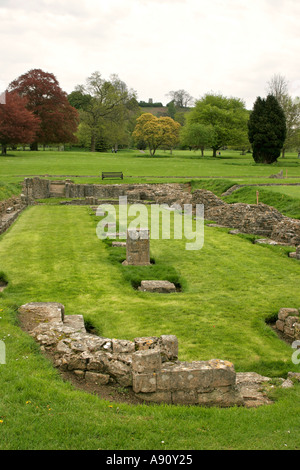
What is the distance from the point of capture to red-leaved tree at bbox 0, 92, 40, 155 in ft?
169

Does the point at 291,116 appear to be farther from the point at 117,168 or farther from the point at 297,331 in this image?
the point at 297,331

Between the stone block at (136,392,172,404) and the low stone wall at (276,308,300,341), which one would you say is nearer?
the stone block at (136,392,172,404)

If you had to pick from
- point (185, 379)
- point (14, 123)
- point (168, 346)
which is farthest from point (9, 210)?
point (14, 123)

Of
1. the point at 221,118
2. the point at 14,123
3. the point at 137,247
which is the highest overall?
the point at 221,118

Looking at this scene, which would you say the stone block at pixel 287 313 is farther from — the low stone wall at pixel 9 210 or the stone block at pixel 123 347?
the low stone wall at pixel 9 210

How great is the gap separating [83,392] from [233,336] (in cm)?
459

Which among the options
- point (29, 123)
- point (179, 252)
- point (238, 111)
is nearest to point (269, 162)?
point (238, 111)

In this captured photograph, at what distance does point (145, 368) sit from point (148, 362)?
12 centimetres

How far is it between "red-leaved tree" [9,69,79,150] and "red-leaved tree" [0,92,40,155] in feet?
22.0

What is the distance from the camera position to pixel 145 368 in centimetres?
657

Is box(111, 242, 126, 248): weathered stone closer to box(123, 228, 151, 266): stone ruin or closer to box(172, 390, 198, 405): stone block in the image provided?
box(123, 228, 151, 266): stone ruin

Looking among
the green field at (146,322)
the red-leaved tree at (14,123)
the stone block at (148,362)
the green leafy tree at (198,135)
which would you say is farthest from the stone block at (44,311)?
the green leafy tree at (198,135)

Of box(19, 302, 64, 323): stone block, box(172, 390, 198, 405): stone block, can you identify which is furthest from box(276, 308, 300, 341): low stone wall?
box(19, 302, 64, 323): stone block

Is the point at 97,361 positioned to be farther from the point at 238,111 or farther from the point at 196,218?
the point at 238,111
